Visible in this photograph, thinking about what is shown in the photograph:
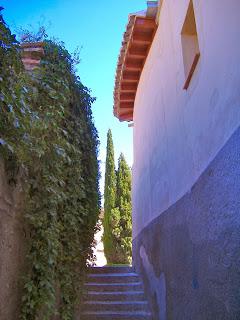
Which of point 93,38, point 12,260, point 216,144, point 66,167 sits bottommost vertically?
point 12,260

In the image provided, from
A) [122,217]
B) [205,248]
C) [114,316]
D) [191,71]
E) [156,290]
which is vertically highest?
[191,71]

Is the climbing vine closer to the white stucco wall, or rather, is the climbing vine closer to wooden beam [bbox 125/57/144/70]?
the white stucco wall

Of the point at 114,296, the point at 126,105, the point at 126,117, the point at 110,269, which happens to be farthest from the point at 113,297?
the point at 126,117

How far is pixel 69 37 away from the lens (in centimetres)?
439

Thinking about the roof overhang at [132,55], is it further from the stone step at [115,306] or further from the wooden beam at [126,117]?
the stone step at [115,306]

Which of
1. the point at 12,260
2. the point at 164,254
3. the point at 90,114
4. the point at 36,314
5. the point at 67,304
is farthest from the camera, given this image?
the point at 90,114

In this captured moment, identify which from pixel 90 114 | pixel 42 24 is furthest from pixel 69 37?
pixel 90 114

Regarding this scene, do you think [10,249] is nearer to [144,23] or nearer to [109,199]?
[144,23]

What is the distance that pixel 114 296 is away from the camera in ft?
16.9

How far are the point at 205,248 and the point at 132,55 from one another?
4.20m

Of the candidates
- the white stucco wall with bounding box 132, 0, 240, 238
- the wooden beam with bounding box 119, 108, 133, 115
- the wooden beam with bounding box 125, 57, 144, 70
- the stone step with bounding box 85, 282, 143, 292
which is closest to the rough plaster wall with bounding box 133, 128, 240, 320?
the white stucco wall with bounding box 132, 0, 240, 238

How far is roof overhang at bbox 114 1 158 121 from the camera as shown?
5.04 meters

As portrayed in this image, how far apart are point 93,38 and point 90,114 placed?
115 centimetres

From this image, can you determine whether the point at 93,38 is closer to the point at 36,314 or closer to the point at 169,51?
the point at 169,51
